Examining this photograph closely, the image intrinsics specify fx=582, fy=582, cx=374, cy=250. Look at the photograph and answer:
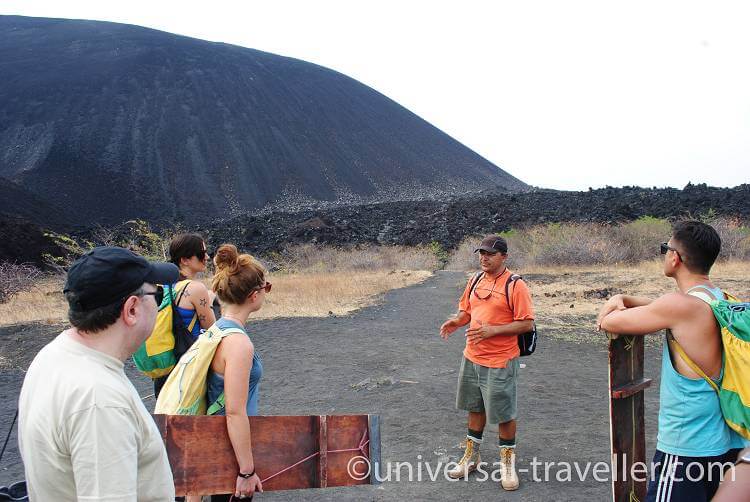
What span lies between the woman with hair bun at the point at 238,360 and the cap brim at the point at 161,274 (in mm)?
394

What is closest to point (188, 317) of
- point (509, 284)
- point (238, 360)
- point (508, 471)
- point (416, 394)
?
point (238, 360)

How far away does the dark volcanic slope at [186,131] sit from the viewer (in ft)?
157

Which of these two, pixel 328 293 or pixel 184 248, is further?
pixel 328 293

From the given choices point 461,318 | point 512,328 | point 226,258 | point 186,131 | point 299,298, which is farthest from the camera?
point 186,131

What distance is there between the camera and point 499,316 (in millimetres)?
3682

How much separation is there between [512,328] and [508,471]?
0.93 meters

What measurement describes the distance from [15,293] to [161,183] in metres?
38.0

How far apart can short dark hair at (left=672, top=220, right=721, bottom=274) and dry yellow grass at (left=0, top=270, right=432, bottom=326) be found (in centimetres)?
940

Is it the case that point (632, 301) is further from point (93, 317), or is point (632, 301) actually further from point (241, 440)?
point (93, 317)

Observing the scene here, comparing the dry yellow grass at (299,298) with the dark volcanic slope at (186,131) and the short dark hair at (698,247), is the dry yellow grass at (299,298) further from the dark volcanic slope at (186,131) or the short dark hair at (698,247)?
the dark volcanic slope at (186,131)

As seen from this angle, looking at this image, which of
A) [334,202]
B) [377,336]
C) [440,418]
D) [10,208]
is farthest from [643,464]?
[334,202]

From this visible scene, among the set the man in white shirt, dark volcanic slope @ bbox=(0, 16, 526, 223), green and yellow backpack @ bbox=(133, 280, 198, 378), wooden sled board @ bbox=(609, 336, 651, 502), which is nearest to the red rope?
the man in white shirt

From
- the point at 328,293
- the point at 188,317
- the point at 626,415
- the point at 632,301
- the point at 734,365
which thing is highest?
the point at 632,301

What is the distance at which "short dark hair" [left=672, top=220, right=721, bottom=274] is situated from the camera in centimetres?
230
